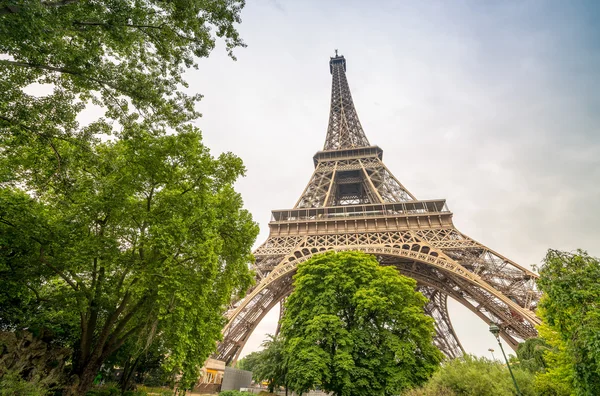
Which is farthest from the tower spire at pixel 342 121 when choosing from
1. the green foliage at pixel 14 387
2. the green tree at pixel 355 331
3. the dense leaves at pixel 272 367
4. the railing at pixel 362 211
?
the green foliage at pixel 14 387

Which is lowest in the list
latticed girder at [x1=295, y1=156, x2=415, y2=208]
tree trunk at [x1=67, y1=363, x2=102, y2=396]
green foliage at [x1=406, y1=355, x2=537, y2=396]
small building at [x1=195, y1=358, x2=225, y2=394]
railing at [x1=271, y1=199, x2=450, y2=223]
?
small building at [x1=195, y1=358, x2=225, y2=394]

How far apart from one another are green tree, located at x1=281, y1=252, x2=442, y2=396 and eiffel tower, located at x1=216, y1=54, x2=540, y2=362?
440 centimetres

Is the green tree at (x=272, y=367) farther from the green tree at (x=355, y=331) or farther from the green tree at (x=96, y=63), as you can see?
the green tree at (x=96, y=63)

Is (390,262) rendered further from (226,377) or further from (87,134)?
(87,134)

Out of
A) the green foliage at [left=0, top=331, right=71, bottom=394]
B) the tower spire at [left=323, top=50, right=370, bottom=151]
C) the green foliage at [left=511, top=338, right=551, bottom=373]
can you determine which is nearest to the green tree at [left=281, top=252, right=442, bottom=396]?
the green foliage at [left=511, top=338, right=551, bottom=373]

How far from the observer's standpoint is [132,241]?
9.71m

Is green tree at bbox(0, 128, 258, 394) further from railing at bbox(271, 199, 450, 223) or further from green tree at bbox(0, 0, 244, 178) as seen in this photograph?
railing at bbox(271, 199, 450, 223)

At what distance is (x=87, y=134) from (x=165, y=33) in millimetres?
3502

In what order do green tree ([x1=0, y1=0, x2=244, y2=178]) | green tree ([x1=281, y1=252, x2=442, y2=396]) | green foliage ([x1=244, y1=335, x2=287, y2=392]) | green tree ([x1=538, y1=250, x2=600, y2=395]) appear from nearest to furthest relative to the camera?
green tree ([x1=0, y1=0, x2=244, y2=178]), green tree ([x1=538, y1=250, x2=600, y2=395]), green tree ([x1=281, y1=252, x2=442, y2=396]), green foliage ([x1=244, y1=335, x2=287, y2=392])

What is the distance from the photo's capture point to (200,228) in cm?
944

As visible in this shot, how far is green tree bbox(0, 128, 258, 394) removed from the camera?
813 centimetres

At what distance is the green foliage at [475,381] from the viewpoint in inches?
348

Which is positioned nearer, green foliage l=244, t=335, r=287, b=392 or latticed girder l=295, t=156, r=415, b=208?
green foliage l=244, t=335, r=287, b=392

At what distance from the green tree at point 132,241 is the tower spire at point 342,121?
30.3 meters
